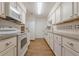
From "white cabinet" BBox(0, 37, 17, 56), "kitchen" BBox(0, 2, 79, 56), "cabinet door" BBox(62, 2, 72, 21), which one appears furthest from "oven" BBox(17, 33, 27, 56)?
"cabinet door" BBox(62, 2, 72, 21)

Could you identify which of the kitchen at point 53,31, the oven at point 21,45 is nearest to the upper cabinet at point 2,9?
the kitchen at point 53,31

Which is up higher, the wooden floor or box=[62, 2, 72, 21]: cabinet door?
box=[62, 2, 72, 21]: cabinet door

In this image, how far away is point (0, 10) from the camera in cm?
154

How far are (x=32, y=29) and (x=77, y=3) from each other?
6.06 m

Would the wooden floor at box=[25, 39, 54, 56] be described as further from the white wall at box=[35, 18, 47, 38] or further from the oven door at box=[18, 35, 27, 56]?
the white wall at box=[35, 18, 47, 38]

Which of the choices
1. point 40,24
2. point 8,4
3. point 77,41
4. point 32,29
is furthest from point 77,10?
Result: point 40,24

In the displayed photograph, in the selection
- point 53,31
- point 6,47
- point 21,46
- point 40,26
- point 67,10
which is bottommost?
point 21,46

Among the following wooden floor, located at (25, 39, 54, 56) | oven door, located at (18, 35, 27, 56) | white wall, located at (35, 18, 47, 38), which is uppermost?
white wall, located at (35, 18, 47, 38)

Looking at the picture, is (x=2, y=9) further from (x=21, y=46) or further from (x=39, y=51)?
(x=39, y=51)

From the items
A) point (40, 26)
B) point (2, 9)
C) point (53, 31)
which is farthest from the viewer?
point (40, 26)

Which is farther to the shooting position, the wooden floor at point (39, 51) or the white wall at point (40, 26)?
the white wall at point (40, 26)

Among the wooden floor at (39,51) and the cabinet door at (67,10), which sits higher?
the cabinet door at (67,10)

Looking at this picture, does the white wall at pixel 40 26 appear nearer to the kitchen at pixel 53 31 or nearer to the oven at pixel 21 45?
the kitchen at pixel 53 31

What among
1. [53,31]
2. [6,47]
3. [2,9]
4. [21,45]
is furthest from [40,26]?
[6,47]
